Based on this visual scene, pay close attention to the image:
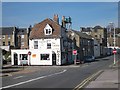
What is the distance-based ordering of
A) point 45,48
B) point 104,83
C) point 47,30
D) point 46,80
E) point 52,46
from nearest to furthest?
point 104,83
point 46,80
point 52,46
point 45,48
point 47,30

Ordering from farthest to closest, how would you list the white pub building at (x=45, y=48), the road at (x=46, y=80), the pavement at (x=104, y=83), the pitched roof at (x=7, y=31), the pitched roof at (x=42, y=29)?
the pitched roof at (x=7, y=31) → the pitched roof at (x=42, y=29) → the white pub building at (x=45, y=48) → the road at (x=46, y=80) → the pavement at (x=104, y=83)

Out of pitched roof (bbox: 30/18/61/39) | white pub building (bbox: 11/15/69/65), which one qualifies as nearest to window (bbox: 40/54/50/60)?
white pub building (bbox: 11/15/69/65)

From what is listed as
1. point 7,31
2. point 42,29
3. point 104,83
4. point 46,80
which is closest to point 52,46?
point 42,29

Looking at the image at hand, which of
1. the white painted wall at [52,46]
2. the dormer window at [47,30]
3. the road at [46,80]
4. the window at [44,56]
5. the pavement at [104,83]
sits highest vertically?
the dormer window at [47,30]

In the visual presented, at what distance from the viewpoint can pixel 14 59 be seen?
6588 cm

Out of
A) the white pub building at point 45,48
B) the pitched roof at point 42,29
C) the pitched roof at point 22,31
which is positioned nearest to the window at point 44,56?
the white pub building at point 45,48

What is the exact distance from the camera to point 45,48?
64625mm

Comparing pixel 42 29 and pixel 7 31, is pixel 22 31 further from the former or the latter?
pixel 42 29

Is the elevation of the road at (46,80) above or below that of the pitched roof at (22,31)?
below

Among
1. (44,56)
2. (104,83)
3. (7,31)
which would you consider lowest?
(104,83)

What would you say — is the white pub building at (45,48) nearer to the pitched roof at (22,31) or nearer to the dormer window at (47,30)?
the dormer window at (47,30)

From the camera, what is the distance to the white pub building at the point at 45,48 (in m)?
62.9

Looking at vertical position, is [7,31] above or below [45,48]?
above

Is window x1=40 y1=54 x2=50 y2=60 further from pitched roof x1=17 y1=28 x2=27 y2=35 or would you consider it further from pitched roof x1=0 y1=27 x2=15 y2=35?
pitched roof x1=0 y1=27 x2=15 y2=35
